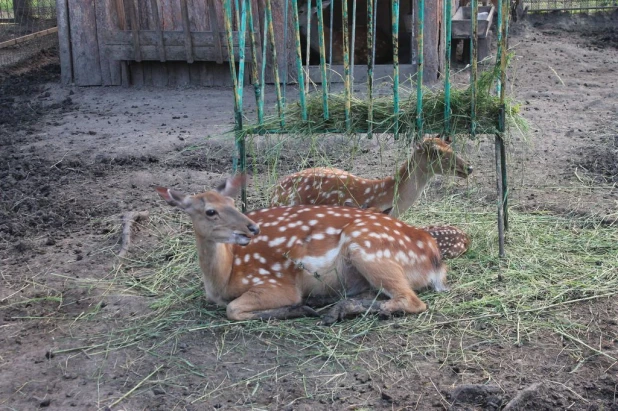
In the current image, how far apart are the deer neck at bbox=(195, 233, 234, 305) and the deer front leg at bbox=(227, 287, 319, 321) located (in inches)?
6.7

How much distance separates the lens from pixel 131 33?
37.8 ft

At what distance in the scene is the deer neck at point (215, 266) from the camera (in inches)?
203

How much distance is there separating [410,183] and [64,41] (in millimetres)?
7413

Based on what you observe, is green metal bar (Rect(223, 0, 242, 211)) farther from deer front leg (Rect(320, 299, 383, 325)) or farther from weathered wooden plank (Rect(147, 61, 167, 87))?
weathered wooden plank (Rect(147, 61, 167, 87))

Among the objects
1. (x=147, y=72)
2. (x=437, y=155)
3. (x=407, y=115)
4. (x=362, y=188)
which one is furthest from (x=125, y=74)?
(x=407, y=115)

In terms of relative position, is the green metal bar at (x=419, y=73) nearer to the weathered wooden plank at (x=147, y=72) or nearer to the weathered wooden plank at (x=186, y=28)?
the weathered wooden plank at (x=186, y=28)

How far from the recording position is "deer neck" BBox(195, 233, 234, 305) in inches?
203

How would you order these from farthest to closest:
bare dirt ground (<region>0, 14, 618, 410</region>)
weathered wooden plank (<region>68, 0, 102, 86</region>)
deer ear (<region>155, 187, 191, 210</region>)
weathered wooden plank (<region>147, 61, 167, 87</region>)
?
1. weathered wooden plank (<region>147, 61, 167, 87</region>)
2. weathered wooden plank (<region>68, 0, 102, 86</region>)
3. deer ear (<region>155, 187, 191, 210</region>)
4. bare dirt ground (<region>0, 14, 618, 410</region>)

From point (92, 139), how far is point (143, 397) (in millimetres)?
5665

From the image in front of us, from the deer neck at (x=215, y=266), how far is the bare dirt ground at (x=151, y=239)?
130mm

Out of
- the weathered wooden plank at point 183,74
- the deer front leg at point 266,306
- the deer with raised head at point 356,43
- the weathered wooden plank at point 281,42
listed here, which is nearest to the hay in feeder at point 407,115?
the deer front leg at point 266,306

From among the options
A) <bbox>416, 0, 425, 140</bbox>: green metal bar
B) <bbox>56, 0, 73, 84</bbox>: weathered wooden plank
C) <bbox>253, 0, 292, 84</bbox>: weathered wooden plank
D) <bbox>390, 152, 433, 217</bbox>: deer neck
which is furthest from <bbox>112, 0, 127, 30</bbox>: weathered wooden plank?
<bbox>416, 0, 425, 140</bbox>: green metal bar

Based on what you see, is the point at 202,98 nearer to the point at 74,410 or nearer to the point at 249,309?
the point at 249,309

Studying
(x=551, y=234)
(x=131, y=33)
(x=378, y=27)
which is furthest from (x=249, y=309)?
(x=378, y=27)
